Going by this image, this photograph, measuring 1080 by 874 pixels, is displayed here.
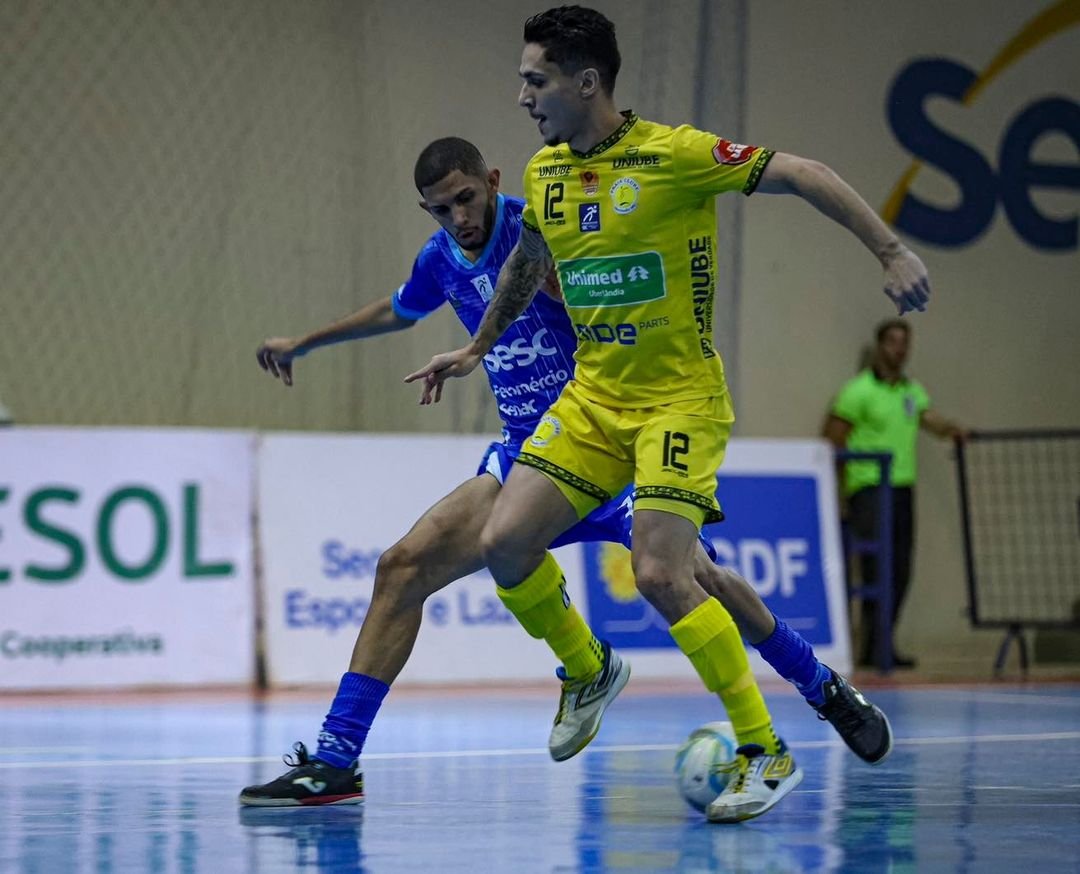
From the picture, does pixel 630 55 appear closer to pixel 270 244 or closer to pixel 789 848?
pixel 270 244

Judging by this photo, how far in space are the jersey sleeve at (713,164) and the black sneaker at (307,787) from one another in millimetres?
1869

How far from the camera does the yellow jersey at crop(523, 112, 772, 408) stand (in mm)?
4871

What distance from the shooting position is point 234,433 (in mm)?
10750

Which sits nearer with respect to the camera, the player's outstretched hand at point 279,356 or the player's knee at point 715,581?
the player's knee at point 715,581

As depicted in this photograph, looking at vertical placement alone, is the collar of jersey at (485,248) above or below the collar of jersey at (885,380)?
below

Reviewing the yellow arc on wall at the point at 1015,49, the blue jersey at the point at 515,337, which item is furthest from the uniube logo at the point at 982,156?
the blue jersey at the point at 515,337

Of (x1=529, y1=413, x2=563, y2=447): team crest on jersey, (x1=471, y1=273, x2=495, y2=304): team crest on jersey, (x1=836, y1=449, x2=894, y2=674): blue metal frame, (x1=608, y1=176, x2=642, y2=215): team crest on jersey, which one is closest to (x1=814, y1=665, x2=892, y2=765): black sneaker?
(x1=529, y1=413, x2=563, y2=447): team crest on jersey

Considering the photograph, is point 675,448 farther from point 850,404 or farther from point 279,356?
point 850,404

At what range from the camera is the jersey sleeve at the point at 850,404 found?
43.4 ft

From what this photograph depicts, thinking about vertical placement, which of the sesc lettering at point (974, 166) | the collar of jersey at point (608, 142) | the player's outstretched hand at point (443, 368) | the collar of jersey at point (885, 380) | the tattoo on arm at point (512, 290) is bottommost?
the player's outstretched hand at point (443, 368)

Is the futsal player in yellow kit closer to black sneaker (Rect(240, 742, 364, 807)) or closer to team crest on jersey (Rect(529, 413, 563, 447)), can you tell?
team crest on jersey (Rect(529, 413, 563, 447))

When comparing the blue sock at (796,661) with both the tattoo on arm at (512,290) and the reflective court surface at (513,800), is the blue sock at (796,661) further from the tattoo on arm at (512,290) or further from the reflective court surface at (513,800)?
the tattoo on arm at (512,290)

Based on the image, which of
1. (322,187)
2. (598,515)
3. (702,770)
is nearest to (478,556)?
(598,515)

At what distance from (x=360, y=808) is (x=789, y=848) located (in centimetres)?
134
